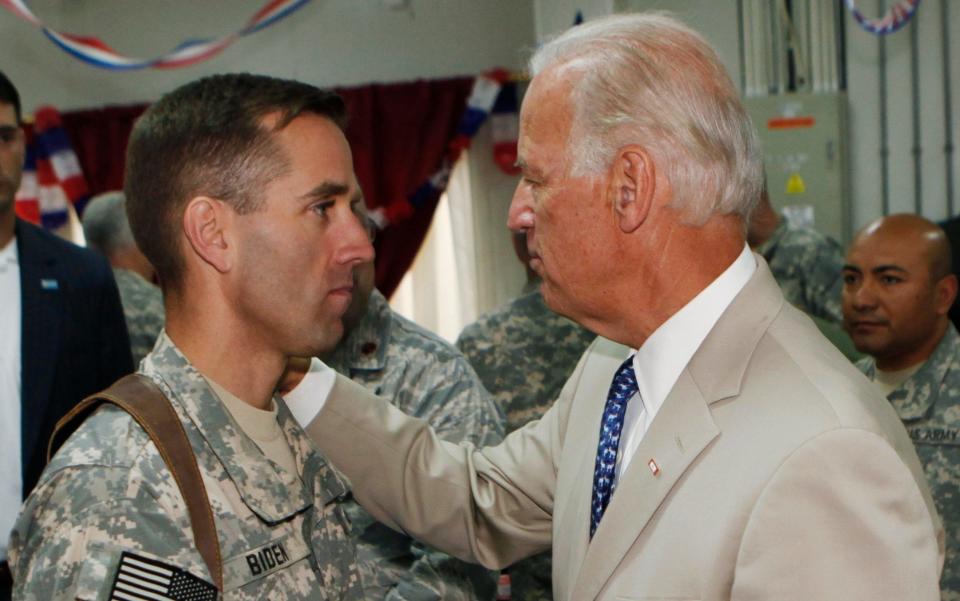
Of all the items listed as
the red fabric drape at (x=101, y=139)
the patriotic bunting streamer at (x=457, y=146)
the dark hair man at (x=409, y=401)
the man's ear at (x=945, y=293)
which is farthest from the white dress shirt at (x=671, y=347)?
the red fabric drape at (x=101, y=139)

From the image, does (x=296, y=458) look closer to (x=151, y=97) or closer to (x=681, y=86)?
(x=681, y=86)

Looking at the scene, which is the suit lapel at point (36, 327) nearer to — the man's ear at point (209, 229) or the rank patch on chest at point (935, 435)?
the man's ear at point (209, 229)

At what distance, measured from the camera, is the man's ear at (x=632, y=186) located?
1.52 m

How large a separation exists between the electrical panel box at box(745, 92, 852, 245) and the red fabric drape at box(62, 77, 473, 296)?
200 centimetres

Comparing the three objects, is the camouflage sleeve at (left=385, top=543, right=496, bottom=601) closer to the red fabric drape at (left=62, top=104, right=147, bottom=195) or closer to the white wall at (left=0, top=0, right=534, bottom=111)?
the white wall at (left=0, top=0, right=534, bottom=111)

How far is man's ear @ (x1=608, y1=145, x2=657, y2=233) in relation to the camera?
1524 mm

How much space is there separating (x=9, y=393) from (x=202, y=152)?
4.64 ft

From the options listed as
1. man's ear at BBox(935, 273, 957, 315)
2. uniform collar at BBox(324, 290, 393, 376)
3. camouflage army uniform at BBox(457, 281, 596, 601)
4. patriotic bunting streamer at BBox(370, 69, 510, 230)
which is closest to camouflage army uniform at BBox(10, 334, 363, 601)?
uniform collar at BBox(324, 290, 393, 376)

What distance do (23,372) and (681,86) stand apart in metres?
1.85

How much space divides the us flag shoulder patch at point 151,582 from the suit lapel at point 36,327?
1494 mm

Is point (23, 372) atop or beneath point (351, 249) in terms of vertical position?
beneath

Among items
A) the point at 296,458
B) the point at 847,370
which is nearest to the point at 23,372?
the point at 296,458

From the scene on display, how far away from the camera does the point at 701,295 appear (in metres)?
1.58

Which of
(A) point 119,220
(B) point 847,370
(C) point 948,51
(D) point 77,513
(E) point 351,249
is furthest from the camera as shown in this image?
(C) point 948,51
